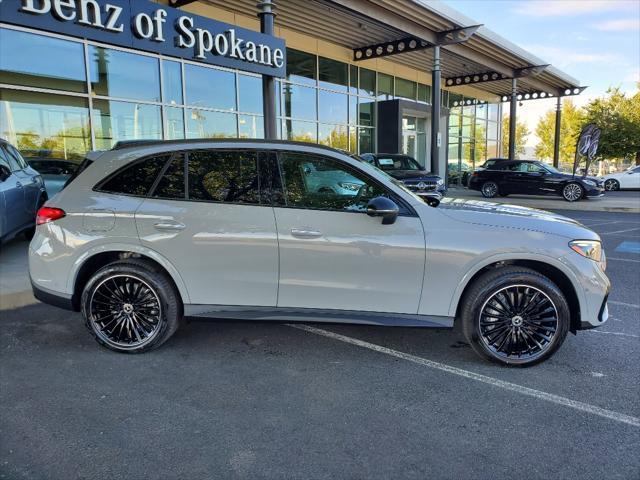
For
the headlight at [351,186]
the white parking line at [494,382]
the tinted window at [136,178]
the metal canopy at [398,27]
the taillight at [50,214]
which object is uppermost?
the metal canopy at [398,27]

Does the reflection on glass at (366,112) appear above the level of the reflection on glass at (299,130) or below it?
above

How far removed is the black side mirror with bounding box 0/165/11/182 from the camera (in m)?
7.06

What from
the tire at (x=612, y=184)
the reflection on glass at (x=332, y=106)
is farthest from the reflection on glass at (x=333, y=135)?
the tire at (x=612, y=184)

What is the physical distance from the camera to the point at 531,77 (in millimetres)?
25828

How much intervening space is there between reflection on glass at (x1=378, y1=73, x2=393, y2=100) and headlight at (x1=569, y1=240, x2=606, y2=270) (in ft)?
65.9

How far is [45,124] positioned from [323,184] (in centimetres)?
1020

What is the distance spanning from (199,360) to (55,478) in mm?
1601

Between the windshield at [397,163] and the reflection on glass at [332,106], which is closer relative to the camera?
the windshield at [397,163]

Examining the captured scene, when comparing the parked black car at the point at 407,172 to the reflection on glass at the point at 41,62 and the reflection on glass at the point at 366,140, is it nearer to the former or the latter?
the reflection on glass at the point at 366,140

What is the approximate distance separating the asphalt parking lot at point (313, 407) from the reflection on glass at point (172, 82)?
1054 centimetres

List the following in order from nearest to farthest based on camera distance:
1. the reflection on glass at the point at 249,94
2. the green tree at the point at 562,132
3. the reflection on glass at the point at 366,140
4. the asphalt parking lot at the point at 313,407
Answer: the asphalt parking lot at the point at 313,407 → the reflection on glass at the point at 249,94 → the reflection on glass at the point at 366,140 → the green tree at the point at 562,132

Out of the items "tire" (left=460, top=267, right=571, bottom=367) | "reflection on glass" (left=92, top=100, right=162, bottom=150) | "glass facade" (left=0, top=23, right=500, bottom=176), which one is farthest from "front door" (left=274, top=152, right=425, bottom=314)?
"reflection on glass" (left=92, top=100, right=162, bottom=150)

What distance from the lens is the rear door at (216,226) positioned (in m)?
3.92

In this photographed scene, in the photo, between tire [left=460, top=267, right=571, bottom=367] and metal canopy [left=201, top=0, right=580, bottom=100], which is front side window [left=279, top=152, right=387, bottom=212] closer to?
tire [left=460, top=267, right=571, bottom=367]
